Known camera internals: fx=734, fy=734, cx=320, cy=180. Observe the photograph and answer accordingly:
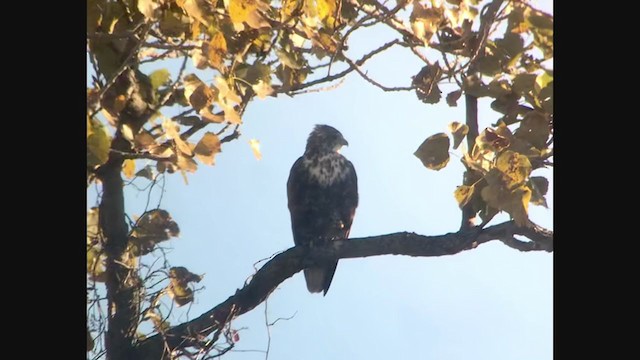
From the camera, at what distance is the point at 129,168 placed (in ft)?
8.42

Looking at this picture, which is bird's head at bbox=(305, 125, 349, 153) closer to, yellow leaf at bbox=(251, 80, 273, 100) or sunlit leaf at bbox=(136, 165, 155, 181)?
sunlit leaf at bbox=(136, 165, 155, 181)

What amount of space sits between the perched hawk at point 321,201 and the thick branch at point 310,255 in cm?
164

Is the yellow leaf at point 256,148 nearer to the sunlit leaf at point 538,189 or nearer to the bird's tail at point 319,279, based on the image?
the sunlit leaf at point 538,189

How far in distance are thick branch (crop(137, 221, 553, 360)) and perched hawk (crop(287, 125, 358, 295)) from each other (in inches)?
64.6

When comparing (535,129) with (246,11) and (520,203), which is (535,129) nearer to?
(520,203)

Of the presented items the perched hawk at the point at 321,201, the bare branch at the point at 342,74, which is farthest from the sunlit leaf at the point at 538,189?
the perched hawk at the point at 321,201

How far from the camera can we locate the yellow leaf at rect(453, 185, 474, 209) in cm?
240

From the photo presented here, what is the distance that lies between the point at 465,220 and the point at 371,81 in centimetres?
66

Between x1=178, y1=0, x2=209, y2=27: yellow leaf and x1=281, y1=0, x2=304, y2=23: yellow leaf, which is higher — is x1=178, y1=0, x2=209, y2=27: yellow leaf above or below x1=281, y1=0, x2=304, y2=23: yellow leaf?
below

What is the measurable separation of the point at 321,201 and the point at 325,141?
0.55 metres

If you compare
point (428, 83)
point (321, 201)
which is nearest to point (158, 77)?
point (428, 83)

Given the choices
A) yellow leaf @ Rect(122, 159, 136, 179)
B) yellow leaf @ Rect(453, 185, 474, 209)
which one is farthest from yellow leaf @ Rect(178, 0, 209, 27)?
yellow leaf @ Rect(453, 185, 474, 209)

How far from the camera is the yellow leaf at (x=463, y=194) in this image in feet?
7.88
